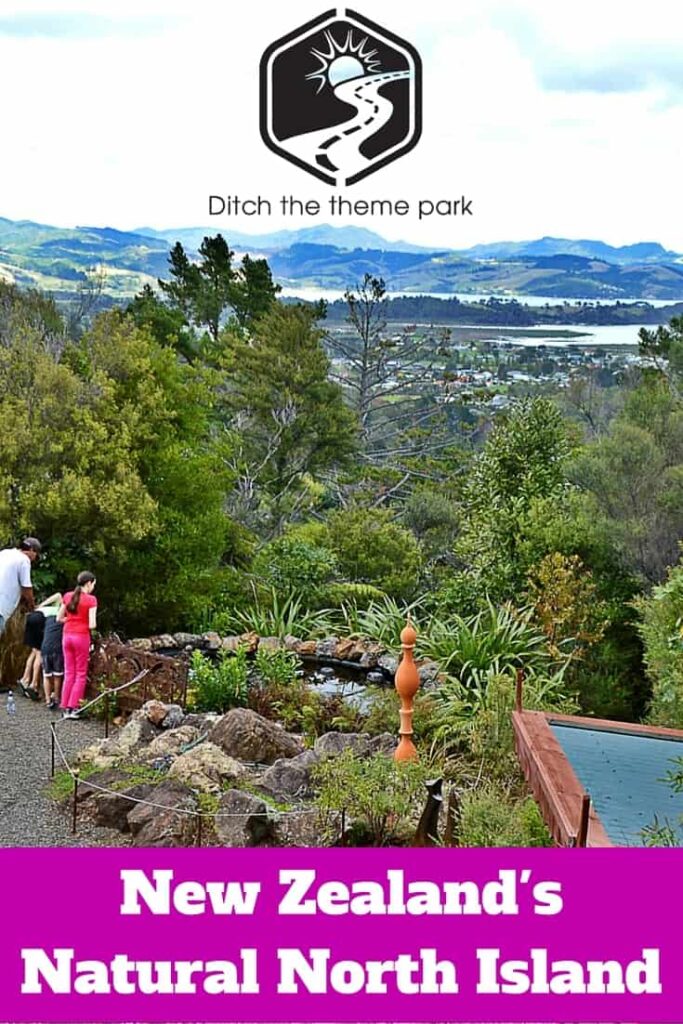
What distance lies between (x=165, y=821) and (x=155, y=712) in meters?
1.72

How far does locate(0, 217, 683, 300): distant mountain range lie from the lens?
19750mm

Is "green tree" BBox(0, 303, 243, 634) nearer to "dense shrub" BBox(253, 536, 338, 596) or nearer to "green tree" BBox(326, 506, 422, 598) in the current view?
"dense shrub" BBox(253, 536, 338, 596)

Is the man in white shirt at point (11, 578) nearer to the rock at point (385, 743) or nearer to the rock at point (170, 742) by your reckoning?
the rock at point (170, 742)

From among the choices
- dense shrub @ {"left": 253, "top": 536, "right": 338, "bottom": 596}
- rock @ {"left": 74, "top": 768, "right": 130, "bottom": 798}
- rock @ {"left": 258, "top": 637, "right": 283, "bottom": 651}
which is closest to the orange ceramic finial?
rock @ {"left": 74, "top": 768, "right": 130, "bottom": 798}

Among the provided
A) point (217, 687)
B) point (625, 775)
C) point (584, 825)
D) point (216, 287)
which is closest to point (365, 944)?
point (584, 825)

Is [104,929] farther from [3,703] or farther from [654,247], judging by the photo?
[654,247]

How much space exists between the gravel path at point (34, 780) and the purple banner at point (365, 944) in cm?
126

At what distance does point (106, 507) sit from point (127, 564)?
939 mm

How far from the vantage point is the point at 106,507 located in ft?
29.1

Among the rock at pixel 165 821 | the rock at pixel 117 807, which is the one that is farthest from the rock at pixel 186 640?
the rock at pixel 165 821

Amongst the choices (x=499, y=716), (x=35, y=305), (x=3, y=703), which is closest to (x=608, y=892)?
(x=499, y=716)

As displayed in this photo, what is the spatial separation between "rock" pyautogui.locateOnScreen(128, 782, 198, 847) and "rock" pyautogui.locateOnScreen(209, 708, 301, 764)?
1.01 meters

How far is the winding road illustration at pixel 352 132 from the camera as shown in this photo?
34.0 ft

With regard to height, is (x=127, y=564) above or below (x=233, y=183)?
below
